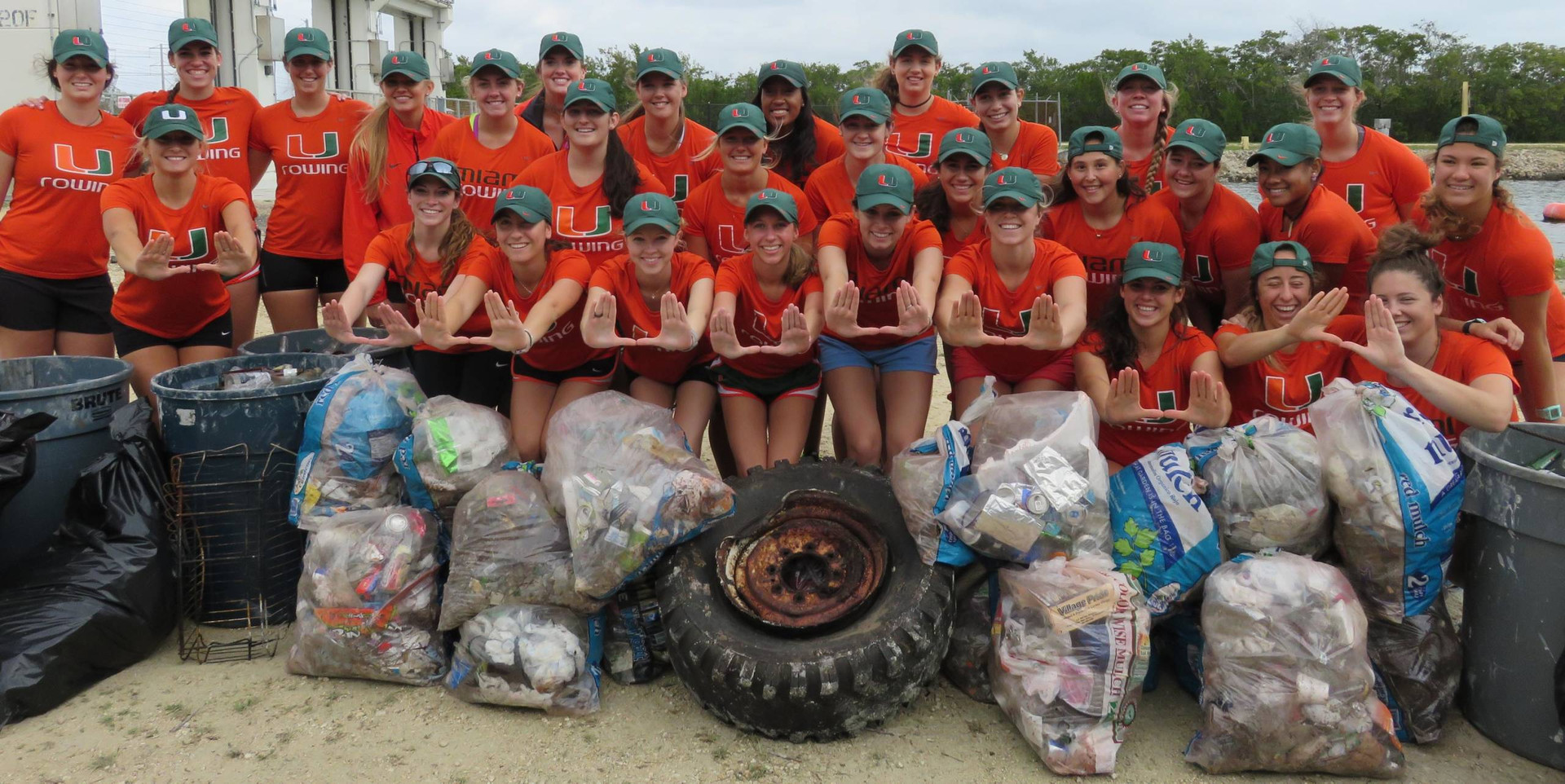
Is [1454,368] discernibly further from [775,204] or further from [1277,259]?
[775,204]

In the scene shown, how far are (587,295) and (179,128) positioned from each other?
1.94 meters

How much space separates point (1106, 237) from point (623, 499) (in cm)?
237

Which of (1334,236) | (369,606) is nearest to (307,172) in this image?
(369,606)

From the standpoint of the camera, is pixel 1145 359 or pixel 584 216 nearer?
pixel 1145 359

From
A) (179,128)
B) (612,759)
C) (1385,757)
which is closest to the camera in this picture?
(1385,757)


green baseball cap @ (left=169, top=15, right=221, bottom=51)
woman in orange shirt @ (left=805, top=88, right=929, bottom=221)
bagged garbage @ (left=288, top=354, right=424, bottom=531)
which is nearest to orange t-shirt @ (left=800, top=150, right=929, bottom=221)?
woman in orange shirt @ (left=805, top=88, right=929, bottom=221)

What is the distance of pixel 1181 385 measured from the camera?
13.1 feet

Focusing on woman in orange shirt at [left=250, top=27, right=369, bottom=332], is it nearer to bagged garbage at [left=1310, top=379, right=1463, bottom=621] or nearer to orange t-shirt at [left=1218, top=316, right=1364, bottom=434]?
orange t-shirt at [left=1218, top=316, right=1364, bottom=434]

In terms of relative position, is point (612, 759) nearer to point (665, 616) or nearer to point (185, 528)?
point (665, 616)

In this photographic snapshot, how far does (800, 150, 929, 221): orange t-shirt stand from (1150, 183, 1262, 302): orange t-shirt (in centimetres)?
123

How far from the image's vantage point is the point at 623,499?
Answer: 11.9 ft

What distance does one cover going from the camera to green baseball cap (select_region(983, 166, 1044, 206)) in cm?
413

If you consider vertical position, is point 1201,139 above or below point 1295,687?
above

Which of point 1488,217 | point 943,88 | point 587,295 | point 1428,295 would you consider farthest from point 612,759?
point 943,88
